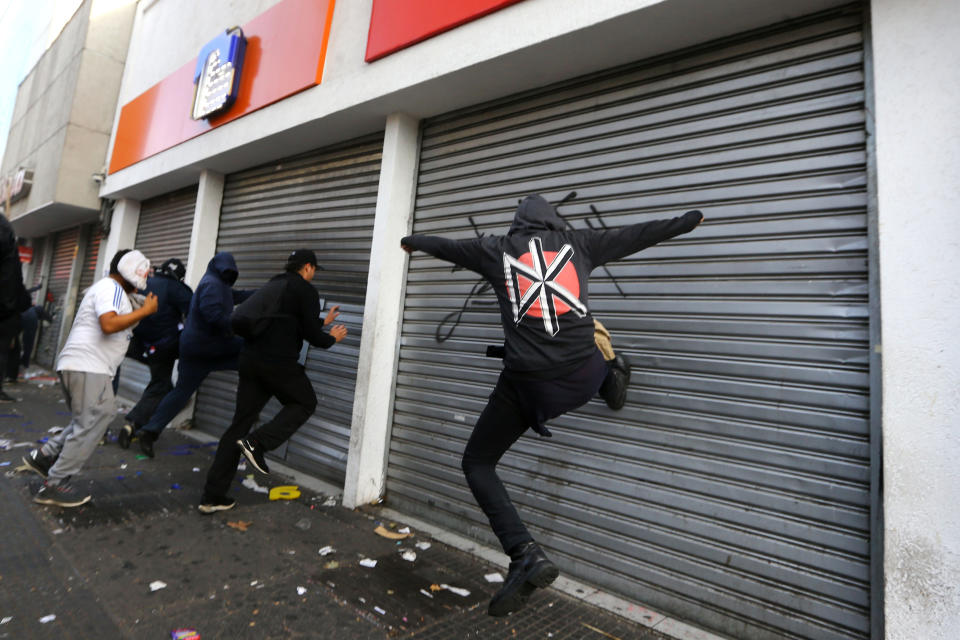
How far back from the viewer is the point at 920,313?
7.80ft

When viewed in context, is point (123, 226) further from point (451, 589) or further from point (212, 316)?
point (451, 589)

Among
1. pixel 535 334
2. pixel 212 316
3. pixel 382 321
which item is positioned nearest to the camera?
pixel 535 334

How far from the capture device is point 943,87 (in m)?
2.42

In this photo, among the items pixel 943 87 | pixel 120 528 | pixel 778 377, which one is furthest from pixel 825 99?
pixel 120 528

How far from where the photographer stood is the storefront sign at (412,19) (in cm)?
399

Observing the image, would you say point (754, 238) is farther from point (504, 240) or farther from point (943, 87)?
point (504, 240)

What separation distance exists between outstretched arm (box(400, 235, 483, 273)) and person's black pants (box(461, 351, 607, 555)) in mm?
663

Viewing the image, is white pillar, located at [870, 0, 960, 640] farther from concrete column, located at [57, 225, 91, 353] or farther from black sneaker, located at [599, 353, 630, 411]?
concrete column, located at [57, 225, 91, 353]

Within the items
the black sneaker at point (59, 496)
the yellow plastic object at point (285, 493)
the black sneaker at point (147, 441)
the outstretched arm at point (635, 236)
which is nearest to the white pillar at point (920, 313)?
the outstretched arm at point (635, 236)

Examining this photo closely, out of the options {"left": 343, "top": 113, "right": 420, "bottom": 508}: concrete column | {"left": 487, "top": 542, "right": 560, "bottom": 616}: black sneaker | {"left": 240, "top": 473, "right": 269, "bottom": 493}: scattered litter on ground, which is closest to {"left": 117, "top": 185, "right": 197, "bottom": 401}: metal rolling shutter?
{"left": 240, "top": 473, "right": 269, "bottom": 493}: scattered litter on ground

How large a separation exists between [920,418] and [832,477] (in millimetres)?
526

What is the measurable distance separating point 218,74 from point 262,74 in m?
1.08

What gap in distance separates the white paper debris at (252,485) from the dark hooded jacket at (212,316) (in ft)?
4.39

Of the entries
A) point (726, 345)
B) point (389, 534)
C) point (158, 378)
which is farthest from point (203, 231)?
point (726, 345)
